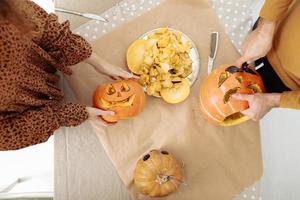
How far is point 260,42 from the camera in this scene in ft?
2.29

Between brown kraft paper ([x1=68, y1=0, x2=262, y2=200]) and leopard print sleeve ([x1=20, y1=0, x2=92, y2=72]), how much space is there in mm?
119

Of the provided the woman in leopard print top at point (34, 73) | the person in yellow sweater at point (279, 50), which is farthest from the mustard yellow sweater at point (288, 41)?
the woman in leopard print top at point (34, 73)

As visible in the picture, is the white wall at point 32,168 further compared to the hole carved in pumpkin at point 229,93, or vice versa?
the white wall at point 32,168

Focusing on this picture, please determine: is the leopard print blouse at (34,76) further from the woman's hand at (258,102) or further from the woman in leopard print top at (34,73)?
the woman's hand at (258,102)

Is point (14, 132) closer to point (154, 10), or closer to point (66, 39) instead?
point (66, 39)

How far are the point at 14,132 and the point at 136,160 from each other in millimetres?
279

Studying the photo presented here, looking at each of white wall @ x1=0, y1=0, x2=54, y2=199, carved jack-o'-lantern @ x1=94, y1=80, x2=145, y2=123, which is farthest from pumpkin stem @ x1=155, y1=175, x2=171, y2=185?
white wall @ x1=0, y1=0, x2=54, y2=199

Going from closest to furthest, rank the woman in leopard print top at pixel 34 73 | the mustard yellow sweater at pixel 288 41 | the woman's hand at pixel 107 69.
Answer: the woman in leopard print top at pixel 34 73, the mustard yellow sweater at pixel 288 41, the woman's hand at pixel 107 69

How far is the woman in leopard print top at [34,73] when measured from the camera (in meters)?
0.53

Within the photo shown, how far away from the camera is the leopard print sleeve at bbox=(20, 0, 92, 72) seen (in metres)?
0.62

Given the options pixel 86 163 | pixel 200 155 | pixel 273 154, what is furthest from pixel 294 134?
pixel 86 163

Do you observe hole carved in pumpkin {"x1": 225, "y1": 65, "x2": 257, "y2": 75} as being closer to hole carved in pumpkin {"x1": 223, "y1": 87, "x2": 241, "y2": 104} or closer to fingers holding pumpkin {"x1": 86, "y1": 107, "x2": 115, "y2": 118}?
hole carved in pumpkin {"x1": 223, "y1": 87, "x2": 241, "y2": 104}

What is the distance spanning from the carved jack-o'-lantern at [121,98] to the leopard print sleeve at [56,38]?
84 mm

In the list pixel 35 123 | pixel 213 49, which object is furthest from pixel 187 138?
pixel 35 123
